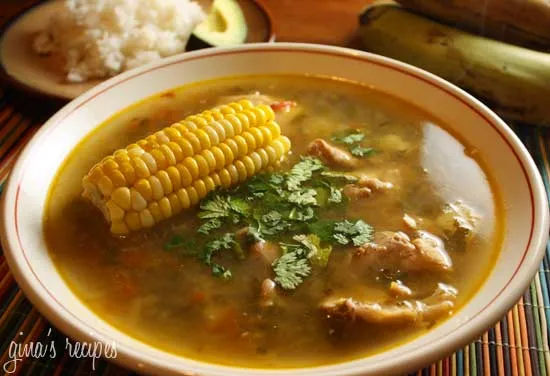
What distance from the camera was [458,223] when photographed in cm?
164

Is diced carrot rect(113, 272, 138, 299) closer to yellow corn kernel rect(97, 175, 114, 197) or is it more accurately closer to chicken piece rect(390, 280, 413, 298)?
yellow corn kernel rect(97, 175, 114, 197)

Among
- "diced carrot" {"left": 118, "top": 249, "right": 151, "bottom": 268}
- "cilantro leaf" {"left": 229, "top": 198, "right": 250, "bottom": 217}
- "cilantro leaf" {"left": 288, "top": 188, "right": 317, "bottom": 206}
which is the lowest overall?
"diced carrot" {"left": 118, "top": 249, "right": 151, "bottom": 268}

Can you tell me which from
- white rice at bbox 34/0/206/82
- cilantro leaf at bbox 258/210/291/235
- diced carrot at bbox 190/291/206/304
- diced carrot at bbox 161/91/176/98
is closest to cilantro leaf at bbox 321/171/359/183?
cilantro leaf at bbox 258/210/291/235

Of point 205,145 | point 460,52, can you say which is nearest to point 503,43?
point 460,52

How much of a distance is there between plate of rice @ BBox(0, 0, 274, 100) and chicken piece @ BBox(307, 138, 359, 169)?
93 cm

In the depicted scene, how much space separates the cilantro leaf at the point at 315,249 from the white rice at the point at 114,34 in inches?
52.9

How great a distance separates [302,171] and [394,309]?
550 millimetres

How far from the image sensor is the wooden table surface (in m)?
2.88

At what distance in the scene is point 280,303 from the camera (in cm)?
144

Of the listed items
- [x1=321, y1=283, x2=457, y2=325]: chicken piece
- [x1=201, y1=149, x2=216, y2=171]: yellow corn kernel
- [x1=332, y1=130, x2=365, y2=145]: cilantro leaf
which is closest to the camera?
[x1=321, y1=283, x2=457, y2=325]: chicken piece

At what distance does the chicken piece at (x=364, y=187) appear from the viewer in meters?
1.73

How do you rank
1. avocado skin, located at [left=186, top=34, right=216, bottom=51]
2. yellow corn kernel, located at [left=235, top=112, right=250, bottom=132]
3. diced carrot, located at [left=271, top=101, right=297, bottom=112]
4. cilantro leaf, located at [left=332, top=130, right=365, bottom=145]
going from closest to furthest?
yellow corn kernel, located at [left=235, top=112, right=250, bottom=132]
cilantro leaf, located at [left=332, top=130, right=365, bottom=145]
diced carrot, located at [left=271, top=101, right=297, bottom=112]
avocado skin, located at [left=186, top=34, right=216, bottom=51]

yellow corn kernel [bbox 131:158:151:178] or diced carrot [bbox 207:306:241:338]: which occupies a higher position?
yellow corn kernel [bbox 131:158:151:178]

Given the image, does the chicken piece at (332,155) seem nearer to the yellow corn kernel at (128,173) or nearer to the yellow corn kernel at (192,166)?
the yellow corn kernel at (192,166)
